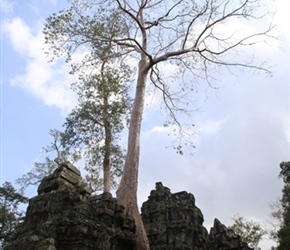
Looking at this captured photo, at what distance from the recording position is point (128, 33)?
39.0ft

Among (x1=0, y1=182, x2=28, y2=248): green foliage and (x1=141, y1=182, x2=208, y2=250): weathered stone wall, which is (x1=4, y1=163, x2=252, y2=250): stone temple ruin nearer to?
(x1=141, y1=182, x2=208, y2=250): weathered stone wall

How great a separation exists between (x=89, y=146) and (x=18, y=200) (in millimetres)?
10128

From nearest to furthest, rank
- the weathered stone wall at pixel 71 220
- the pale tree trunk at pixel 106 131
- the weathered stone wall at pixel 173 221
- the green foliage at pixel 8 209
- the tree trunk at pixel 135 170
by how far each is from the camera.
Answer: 1. the weathered stone wall at pixel 71 220
2. the tree trunk at pixel 135 170
3. the weathered stone wall at pixel 173 221
4. the pale tree trunk at pixel 106 131
5. the green foliage at pixel 8 209

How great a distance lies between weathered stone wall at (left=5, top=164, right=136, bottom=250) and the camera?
527 centimetres

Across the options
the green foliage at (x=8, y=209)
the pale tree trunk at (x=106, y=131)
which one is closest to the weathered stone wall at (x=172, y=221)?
the pale tree trunk at (x=106, y=131)

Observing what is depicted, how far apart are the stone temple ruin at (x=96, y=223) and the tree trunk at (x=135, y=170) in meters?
0.58

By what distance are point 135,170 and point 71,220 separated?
11.5ft

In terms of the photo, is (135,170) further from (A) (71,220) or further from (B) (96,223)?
(A) (71,220)

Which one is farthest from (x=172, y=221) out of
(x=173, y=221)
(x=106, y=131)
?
Answer: (x=106, y=131)

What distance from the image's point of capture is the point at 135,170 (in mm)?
8836

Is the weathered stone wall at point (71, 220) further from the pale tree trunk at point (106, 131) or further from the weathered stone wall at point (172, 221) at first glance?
the pale tree trunk at point (106, 131)

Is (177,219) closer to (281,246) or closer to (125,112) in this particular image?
(125,112)

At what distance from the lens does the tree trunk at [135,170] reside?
7.51m

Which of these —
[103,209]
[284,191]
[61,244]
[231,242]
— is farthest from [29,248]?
[284,191]
